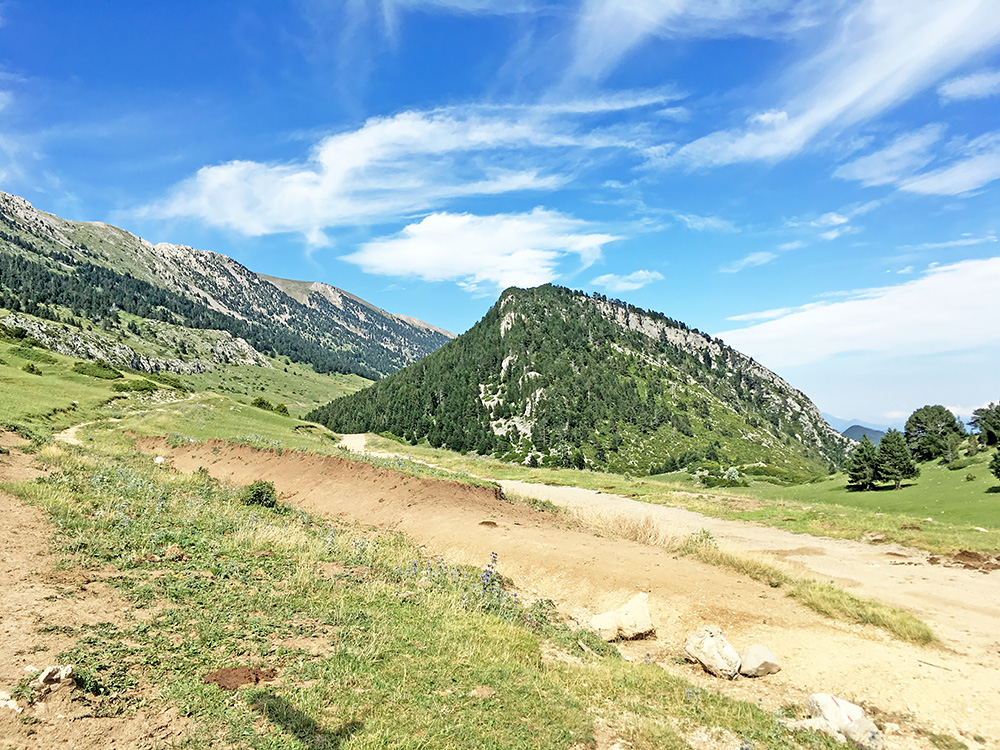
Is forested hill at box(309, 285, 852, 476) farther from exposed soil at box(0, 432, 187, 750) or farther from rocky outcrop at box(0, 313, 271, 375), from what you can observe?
exposed soil at box(0, 432, 187, 750)

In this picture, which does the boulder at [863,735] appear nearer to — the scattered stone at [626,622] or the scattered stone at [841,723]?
the scattered stone at [841,723]

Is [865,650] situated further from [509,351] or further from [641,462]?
[509,351]

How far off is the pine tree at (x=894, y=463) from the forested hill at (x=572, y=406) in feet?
237

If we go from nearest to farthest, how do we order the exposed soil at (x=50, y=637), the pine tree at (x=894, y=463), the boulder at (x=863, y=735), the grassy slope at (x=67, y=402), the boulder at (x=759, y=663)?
1. the exposed soil at (x=50, y=637)
2. the boulder at (x=863, y=735)
3. the boulder at (x=759, y=663)
4. the grassy slope at (x=67, y=402)
5. the pine tree at (x=894, y=463)

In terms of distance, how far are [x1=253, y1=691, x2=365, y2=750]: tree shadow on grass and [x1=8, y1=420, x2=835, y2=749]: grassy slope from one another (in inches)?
0.9

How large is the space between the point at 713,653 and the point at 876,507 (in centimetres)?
3681

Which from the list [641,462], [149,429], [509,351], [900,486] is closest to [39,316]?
[509,351]

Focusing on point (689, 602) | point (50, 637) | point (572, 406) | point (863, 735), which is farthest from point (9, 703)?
point (572, 406)

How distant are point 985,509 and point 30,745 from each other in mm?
44710

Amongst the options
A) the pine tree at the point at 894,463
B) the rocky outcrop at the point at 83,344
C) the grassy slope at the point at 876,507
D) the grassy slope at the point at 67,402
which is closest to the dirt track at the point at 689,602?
the grassy slope at the point at 876,507

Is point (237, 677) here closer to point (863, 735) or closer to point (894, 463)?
point (863, 735)

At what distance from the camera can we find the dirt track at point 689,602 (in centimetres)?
1015

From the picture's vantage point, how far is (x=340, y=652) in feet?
28.1

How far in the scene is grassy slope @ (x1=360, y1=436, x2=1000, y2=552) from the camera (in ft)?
85.0
